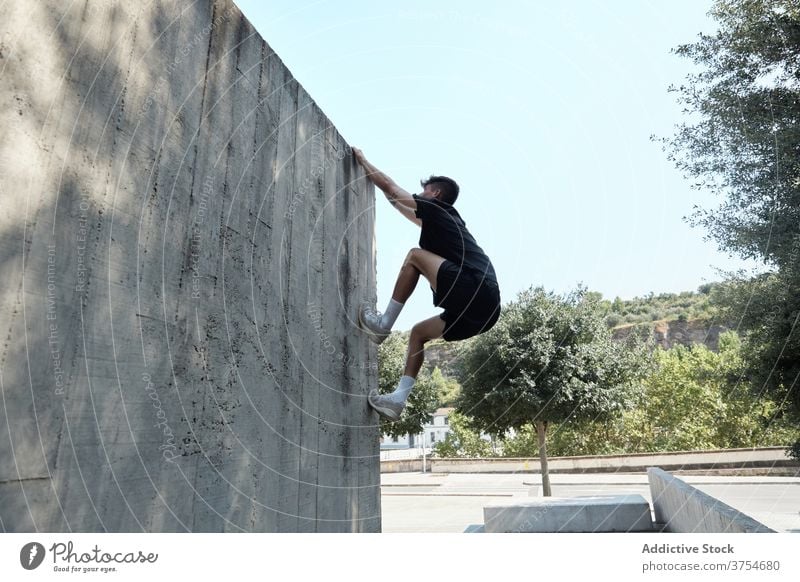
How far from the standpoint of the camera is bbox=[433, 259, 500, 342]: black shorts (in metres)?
4.04

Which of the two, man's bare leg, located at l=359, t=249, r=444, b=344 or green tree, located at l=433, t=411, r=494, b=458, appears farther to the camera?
green tree, located at l=433, t=411, r=494, b=458

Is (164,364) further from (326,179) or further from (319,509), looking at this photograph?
(326,179)

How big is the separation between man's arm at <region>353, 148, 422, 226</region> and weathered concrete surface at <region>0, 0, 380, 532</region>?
3.36ft

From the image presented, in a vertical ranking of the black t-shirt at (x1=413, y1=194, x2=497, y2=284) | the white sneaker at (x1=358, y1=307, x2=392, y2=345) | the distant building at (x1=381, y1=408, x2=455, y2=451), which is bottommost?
the distant building at (x1=381, y1=408, x2=455, y2=451)

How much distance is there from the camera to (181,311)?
2.48 m

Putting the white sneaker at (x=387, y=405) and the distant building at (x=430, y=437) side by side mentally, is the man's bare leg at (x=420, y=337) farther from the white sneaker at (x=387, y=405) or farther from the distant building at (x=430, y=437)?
the distant building at (x=430, y=437)

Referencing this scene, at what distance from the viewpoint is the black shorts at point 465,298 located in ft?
13.2

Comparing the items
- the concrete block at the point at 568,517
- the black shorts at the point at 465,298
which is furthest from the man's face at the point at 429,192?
the concrete block at the point at 568,517

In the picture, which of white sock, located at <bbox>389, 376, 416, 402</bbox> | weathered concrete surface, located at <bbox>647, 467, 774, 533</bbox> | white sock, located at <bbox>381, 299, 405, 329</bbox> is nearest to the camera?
weathered concrete surface, located at <bbox>647, 467, 774, 533</bbox>

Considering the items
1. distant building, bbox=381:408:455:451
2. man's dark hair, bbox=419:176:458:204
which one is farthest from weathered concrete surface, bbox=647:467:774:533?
distant building, bbox=381:408:455:451

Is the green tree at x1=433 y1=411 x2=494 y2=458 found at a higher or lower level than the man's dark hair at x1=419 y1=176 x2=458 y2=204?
lower

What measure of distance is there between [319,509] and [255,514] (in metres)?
0.88

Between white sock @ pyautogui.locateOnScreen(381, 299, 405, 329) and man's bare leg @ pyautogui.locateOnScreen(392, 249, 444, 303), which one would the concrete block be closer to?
white sock @ pyautogui.locateOnScreen(381, 299, 405, 329)

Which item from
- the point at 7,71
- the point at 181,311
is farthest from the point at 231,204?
the point at 7,71
